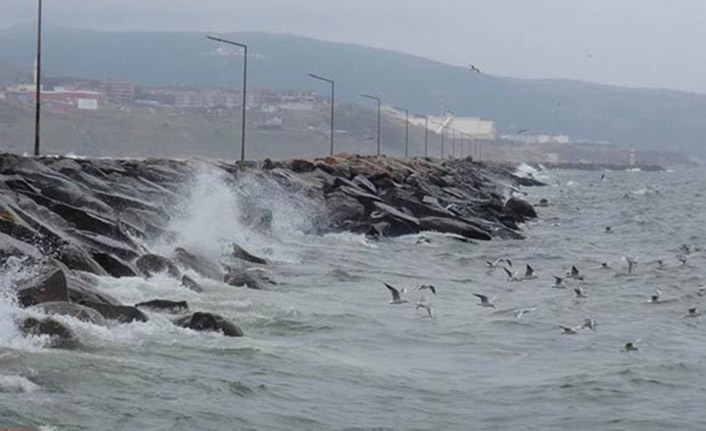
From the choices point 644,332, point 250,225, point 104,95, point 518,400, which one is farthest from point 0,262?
point 104,95

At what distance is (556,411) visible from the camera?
43.5ft

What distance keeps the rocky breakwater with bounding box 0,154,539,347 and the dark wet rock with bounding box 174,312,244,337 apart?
0.01 m

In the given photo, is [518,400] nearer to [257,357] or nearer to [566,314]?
[257,357]

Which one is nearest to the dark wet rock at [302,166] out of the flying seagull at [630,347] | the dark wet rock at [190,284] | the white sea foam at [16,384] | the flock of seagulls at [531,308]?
the flock of seagulls at [531,308]

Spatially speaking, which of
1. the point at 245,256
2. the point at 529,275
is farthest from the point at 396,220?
the point at 245,256

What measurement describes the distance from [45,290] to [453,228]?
71.7 feet

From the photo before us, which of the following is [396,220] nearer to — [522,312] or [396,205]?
[396,205]

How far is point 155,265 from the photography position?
2017 centimetres

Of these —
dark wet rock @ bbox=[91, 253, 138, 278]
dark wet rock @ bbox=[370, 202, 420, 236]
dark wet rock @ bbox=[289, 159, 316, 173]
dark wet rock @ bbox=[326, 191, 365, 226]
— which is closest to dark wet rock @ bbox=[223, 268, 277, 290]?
dark wet rock @ bbox=[91, 253, 138, 278]

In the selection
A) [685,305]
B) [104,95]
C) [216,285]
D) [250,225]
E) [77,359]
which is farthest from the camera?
[104,95]

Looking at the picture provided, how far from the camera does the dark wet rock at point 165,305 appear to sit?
1652 cm

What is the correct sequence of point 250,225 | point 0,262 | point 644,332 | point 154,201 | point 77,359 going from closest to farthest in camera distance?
point 77,359
point 0,262
point 644,332
point 154,201
point 250,225

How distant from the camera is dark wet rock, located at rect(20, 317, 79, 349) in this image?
13680mm

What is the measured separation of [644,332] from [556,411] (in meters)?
6.24
